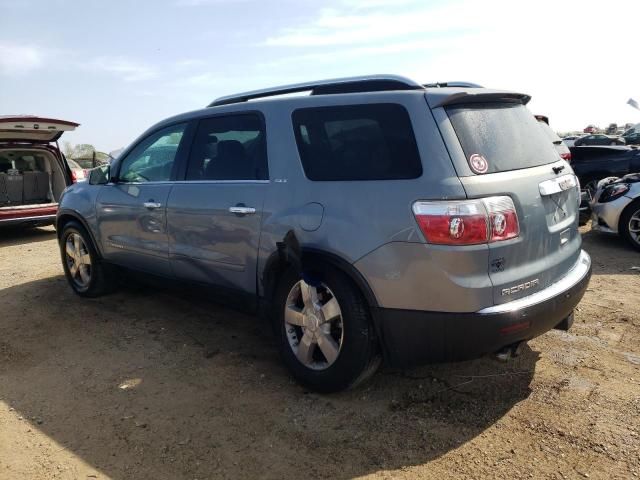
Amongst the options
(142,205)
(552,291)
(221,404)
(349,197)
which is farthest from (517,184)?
(142,205)

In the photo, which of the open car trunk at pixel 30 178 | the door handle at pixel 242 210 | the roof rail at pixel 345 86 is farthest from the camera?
the open car trunk at pixel 30 178

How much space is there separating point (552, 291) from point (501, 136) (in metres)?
0.93

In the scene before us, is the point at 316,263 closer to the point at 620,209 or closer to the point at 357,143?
the point at 357,143

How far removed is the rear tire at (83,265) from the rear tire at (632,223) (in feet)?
21.6

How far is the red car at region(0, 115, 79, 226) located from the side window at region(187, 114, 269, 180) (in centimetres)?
507

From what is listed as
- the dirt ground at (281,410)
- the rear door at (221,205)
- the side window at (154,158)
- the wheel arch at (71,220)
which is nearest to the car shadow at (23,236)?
the wheel arch at (71,220)

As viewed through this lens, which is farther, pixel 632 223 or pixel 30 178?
pixel 30 178

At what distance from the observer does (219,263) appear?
12.5 ft

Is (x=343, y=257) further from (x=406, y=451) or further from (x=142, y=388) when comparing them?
(x=142, y=388)

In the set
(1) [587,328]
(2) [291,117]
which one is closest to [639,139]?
(1) [587,328]

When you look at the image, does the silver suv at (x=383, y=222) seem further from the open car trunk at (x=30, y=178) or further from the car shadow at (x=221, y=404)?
the open car trunk at (x=30, y=178)

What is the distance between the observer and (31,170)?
30.6 ft

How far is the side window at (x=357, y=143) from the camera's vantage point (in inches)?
113

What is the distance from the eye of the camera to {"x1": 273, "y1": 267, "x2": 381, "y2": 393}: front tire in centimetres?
298
